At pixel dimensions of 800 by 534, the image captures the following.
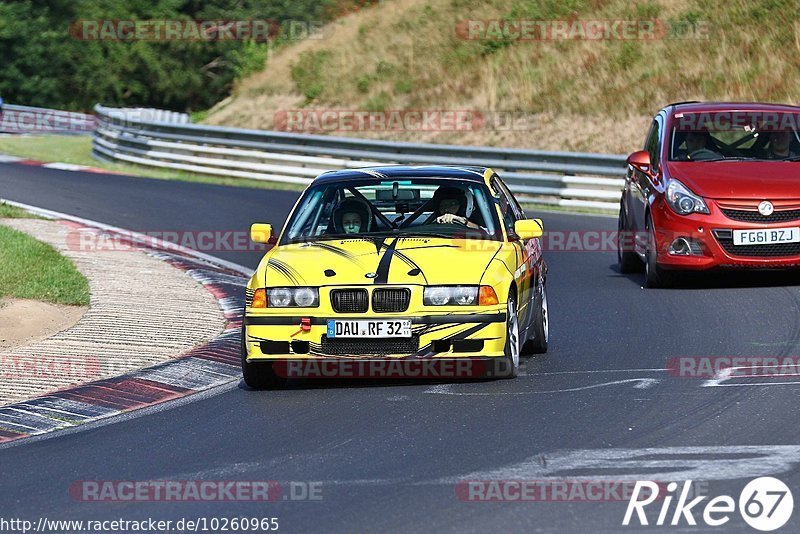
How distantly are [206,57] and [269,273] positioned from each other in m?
63.2

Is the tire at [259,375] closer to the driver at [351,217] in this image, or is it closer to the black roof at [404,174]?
the driver at [351,217]

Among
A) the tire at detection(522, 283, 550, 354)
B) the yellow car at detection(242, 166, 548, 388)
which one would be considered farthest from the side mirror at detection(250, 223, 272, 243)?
the tire at detection(522, 283, 550, 354)

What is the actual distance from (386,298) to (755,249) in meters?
5.51

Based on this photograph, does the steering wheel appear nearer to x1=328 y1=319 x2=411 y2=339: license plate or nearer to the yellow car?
the yellow car

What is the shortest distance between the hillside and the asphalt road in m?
18.7

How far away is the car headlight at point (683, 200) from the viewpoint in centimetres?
1362

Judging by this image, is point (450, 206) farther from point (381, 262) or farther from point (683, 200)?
point (683, 200)

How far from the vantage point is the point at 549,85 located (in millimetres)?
32500

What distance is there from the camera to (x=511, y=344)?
368 inches

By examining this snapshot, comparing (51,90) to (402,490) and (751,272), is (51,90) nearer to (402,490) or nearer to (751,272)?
(751,272)

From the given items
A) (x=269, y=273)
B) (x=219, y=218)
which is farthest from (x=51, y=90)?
(x=269, y=273)

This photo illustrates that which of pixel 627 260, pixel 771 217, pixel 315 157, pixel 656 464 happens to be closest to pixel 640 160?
pixel 771 217

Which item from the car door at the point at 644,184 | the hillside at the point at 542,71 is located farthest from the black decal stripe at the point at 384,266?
the hillside at the point at 542,71

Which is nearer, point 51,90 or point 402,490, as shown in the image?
point 402,490
